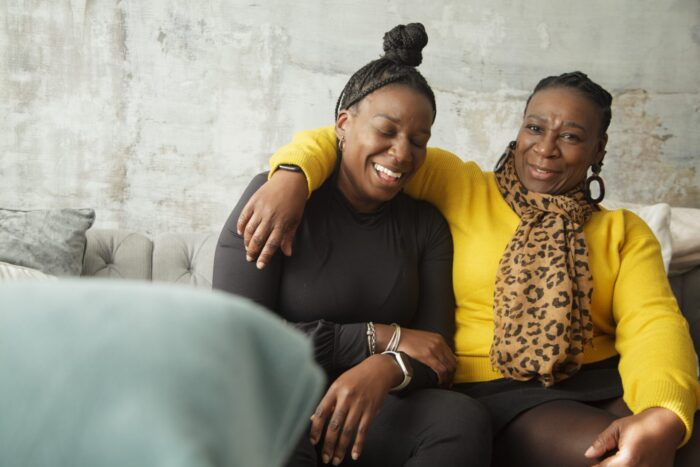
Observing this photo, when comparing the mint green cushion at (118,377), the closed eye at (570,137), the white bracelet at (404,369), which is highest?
the mint green cushion at (118,377)

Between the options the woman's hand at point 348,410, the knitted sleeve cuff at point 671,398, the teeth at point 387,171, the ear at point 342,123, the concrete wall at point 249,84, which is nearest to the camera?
the woman's hand at point 348,410

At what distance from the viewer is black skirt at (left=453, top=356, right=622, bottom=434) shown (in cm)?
157

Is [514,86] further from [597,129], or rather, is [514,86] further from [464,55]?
[597,129]

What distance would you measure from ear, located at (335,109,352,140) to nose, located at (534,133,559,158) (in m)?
0.44

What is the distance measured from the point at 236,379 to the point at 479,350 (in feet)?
4.71

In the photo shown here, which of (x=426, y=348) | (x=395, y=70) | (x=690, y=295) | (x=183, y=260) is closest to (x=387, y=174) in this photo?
(x=395, y=70)

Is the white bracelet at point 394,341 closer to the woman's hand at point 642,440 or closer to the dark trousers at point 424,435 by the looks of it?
the dark trousers at point 424,435

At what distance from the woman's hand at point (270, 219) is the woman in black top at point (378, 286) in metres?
0.07

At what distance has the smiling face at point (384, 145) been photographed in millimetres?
1639

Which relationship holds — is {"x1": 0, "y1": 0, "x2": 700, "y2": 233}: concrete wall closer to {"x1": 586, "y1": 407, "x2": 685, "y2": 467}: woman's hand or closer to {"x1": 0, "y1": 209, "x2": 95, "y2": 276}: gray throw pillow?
{"x1": 0, "y1": 209, "x2": 95, "y2": 276}: gray throw pillow

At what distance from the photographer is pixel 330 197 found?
1693mm

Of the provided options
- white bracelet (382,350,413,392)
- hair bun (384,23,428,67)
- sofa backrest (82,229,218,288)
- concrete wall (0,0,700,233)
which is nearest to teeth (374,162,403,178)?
hair bun (384,23,428,67)

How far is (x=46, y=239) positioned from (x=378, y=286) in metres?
1.00

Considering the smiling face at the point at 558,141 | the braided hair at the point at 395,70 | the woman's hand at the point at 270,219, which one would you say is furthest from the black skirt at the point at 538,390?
the braided hair at the point at 395,70
